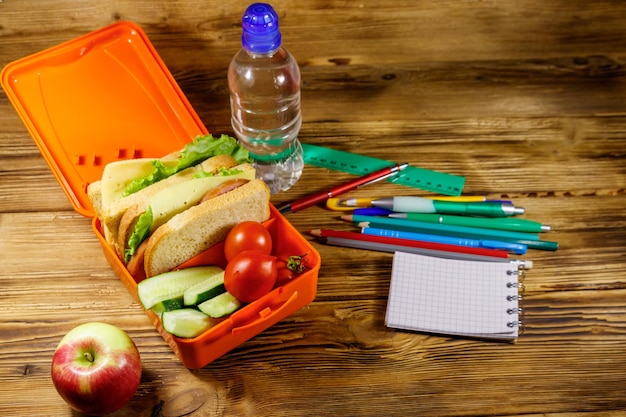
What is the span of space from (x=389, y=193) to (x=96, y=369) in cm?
66

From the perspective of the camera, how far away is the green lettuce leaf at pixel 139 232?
1223 mm

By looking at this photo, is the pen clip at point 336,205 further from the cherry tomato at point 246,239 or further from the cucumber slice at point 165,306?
the cucumber slice at point 165,306

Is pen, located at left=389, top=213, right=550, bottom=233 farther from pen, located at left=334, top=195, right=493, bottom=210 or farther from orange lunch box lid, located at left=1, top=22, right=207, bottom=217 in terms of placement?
orange lunch box lid, located at left=1, top=22, right=207, bottom=217

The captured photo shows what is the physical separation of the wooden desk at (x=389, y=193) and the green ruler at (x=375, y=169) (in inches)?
1.1

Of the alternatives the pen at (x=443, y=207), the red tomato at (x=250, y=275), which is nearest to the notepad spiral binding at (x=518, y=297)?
the pen at (x=443, y=207)

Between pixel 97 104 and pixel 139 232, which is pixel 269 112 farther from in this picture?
pixel 139 232

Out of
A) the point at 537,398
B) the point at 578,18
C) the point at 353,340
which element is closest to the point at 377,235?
the point at 353,340

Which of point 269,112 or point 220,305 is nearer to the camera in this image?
point 220,305

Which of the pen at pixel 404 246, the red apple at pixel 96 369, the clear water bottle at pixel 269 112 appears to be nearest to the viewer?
the red apple at pixel 96 369

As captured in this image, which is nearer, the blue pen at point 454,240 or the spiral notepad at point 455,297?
the spiral notepad at point 455,297

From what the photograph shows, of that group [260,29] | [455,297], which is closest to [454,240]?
[455,297]

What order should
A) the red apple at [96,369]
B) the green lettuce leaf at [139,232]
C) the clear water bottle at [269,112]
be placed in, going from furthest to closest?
the clear water bottle at [269,112] → the green lettuce leaf at [139,232] → the red apple at [96,369]

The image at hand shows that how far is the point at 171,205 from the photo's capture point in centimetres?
126

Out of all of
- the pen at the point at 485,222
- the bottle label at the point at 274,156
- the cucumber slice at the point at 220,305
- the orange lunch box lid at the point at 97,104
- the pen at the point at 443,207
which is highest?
the orange lunch box lid at the point at 97,104
